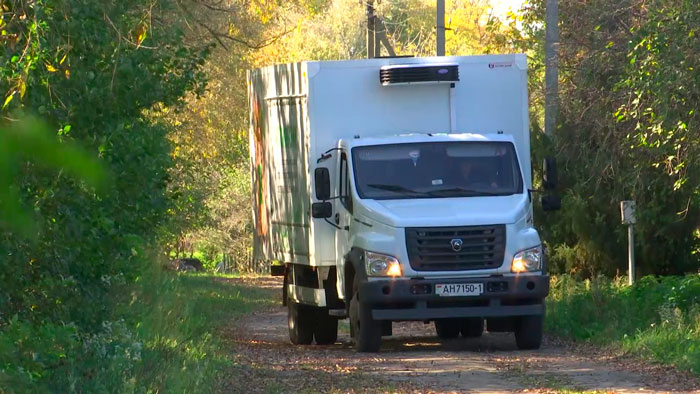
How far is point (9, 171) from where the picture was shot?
1747 millimetres

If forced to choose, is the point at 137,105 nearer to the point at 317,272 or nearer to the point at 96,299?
the point at 96,299

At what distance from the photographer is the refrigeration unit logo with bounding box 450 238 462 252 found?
14297 mm

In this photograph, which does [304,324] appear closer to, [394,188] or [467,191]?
[394,188]

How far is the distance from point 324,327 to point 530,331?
10.4ft

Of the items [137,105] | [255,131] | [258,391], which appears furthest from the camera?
[255,131]

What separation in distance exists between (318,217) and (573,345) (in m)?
3.40

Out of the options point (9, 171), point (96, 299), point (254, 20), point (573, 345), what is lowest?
point (573, 345)

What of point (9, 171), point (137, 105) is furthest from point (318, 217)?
point (9, 171)

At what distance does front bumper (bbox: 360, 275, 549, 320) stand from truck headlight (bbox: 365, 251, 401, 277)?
0.11 metres

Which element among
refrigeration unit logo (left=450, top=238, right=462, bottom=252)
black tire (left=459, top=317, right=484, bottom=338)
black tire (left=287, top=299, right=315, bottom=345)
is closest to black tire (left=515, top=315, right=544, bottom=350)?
refrigeration unit logo (left=450, top=238, right=462, bottom=252)

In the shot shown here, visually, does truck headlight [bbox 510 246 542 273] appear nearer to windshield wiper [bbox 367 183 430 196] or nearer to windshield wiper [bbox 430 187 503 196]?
windshield wiper [bbox 430 187 503 196]

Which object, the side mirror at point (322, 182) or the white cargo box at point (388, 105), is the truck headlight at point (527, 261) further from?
the side mirror at point (322, 182)

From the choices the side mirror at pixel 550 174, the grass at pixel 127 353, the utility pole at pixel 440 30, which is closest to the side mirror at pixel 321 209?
the grass at pixel 127 353

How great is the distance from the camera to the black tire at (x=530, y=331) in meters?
14.8
